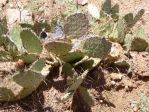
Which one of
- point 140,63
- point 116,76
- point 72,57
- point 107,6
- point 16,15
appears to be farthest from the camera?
point 16,15

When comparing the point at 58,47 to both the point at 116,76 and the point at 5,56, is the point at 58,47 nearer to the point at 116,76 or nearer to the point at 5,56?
the point at 5,56

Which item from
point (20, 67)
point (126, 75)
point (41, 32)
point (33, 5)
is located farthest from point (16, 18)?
point (126, 75)

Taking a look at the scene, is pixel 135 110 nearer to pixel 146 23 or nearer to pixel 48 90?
pixel 48 90

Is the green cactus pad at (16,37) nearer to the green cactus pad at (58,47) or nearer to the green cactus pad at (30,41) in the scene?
the green cactus pad at (30,41)

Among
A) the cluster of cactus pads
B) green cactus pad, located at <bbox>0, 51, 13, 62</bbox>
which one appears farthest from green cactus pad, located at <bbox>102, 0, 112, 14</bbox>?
green cactus pad, located at <bbox>0, 51, 13, 62</bbox>

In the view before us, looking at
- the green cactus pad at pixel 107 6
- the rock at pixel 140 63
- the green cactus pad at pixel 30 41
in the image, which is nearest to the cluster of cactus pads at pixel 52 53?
the green cactus pad at pixel 30 41

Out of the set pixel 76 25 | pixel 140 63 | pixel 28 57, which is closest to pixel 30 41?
pixel 28 57

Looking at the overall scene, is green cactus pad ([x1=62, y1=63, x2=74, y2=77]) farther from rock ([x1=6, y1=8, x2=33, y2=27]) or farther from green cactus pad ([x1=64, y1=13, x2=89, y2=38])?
rock ([x1=6, y1=8, x2=33, y2=27])
